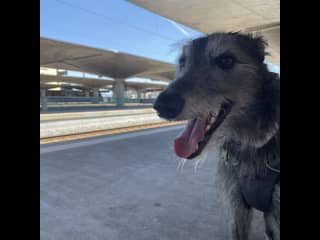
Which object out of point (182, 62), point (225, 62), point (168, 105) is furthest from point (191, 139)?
point (182, 62)

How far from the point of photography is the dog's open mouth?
5.30 ft

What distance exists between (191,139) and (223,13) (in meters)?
9.38

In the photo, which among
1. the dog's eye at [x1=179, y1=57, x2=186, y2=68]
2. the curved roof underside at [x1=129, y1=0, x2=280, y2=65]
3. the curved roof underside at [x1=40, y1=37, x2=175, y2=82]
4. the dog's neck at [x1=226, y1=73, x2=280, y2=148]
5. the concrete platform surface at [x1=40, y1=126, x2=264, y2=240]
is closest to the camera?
the dog's neck at [x1=226, y1=73, x2=280, y2=148]

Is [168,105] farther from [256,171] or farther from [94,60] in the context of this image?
[94,60]

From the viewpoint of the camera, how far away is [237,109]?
5.38 ft

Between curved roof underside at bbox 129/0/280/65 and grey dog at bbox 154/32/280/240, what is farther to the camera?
curved roof underside at bbox 129/0/280/65

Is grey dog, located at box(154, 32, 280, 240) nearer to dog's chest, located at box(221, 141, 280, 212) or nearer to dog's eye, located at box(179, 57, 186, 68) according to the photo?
dog's chest, located at box(221, 141, 280, 212)

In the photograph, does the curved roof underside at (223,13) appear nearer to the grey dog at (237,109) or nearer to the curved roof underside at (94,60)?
the grey dog at (237,109)

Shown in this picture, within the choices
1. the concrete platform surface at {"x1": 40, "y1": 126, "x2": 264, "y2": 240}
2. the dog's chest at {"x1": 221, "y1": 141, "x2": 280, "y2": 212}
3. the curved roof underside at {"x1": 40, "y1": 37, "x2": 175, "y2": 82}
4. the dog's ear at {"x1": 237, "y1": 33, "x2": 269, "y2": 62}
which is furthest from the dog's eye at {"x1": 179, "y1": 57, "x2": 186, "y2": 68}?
the curved roof underside at {"x1": 40, "y1": 37, "x2": 175, "y2": 82}

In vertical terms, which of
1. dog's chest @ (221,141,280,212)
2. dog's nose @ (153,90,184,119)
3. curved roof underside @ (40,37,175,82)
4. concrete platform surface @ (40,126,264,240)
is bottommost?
concrete platform surface @ (40,126,264,240)

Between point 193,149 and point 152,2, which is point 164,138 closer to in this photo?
point 152,2

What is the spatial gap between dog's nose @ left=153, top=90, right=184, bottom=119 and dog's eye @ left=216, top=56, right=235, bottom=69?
409mm
